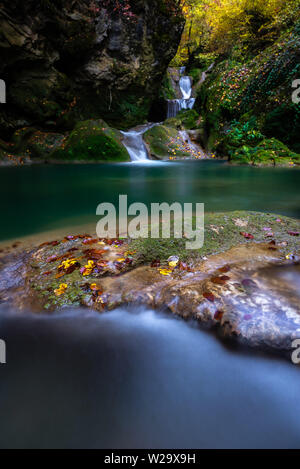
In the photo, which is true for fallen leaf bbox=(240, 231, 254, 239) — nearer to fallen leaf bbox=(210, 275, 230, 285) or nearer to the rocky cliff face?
fallen leaf bbox=(210, 275, 230, 285)

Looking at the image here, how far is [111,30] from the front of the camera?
43.9ft

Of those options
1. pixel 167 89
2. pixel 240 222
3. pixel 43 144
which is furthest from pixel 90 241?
pixel 167 89

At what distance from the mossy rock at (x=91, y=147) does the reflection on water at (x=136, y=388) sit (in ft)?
39.6

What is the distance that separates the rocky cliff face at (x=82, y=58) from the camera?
1070 centimetres

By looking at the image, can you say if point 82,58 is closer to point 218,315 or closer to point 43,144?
point 43,144

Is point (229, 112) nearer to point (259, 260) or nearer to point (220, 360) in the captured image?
point (259, 260)

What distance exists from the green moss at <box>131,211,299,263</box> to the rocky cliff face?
12.2 metres

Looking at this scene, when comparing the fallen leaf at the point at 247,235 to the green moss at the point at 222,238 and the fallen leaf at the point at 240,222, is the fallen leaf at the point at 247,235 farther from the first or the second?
the fallen leaf at the point at 240,222

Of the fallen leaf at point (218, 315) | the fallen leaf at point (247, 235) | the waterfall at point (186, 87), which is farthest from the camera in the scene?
the waterfall at point (186, 87)

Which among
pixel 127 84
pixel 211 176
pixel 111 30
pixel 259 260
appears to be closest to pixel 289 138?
pixel 211 176

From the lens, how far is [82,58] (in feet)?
43.4

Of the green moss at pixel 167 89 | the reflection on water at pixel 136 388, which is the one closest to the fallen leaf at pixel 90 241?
the reflection on water at pixel 136 388

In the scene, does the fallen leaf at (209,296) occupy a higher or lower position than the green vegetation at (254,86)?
lower

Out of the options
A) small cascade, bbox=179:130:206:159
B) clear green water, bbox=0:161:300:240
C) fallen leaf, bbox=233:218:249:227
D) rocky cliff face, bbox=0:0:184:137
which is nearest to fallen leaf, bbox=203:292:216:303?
fallen leaf, bbox=233:218:249:227
